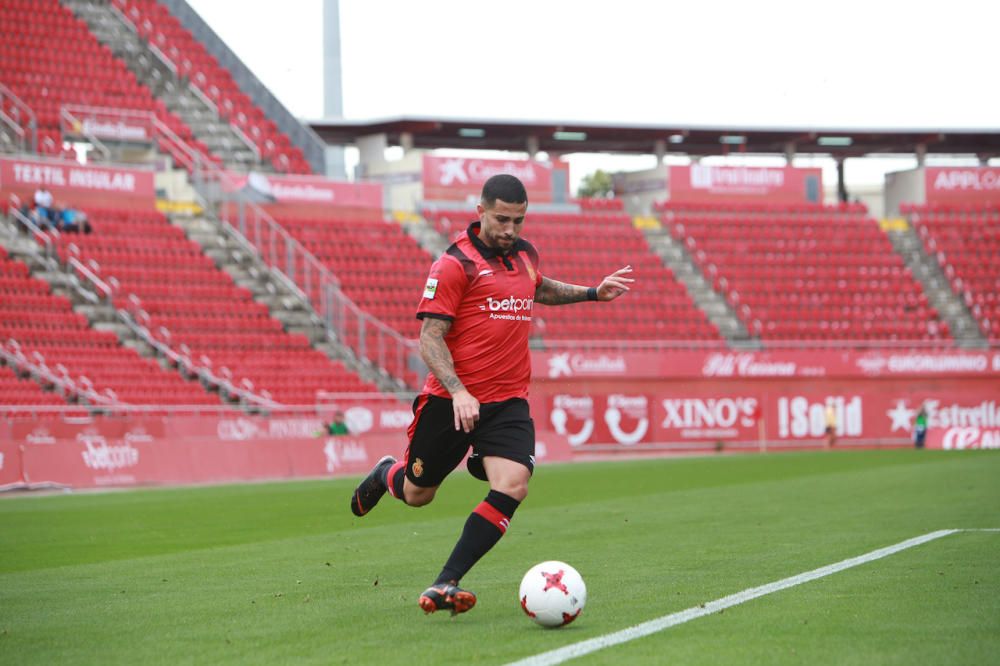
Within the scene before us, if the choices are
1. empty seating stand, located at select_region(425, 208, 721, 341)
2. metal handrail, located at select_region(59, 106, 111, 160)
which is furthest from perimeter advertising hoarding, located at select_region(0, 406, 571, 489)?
metal handrail, located at select_region(59, 106, 111, 160)

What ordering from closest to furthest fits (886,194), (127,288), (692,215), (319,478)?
(319,478)
(127,288)
(692,215)
(886,194)

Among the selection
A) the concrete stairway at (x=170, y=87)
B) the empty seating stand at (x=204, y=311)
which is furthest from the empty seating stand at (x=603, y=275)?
the empty seating stand at (x=204, y=311)

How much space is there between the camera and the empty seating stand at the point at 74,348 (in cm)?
3073

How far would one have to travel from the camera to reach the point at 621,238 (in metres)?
48.2

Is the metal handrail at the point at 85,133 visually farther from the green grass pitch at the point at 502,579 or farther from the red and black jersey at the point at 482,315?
the red and black jersey at the point at 482,315

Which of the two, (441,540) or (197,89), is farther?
(197,89)

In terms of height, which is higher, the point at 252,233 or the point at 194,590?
the point at 252,233

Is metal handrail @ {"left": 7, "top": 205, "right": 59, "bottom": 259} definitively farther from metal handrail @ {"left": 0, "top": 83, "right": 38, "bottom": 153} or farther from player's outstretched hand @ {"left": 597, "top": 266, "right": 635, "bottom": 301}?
player's outstretched hand @ {"left": 597, "top": 266, "right": 635, "bottom": 301}

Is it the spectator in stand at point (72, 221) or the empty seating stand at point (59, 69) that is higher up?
the empty seating stand at point (59, 69)

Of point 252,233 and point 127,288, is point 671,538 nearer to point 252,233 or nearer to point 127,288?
point 127,288

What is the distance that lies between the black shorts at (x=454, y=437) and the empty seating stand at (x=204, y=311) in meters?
25.7

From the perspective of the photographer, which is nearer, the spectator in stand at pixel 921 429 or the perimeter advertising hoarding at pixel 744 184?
the spectator in stand at pixel 921 429

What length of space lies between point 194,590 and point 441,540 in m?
3.83

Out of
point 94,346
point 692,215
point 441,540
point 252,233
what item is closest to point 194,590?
point 441,540
